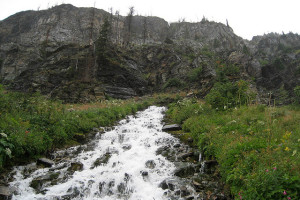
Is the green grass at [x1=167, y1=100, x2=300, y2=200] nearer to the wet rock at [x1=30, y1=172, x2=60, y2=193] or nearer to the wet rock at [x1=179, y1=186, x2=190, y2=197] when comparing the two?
the wet rock at [x1=179, y1=186, x2=190, y2=197]

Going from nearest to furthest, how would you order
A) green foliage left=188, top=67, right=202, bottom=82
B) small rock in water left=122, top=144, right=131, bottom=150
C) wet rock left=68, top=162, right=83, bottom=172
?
wet rock left=68, top=162, right=83, bottom=172, small rock in water left=122, top=144, right=131, bottom=150, green foliage left=188, top=67, right=202, bottom=82

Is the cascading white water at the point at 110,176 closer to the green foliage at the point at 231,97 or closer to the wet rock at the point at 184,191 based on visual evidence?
the wet rock at the point at 184,191

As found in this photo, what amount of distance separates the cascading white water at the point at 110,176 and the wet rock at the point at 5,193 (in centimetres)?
19

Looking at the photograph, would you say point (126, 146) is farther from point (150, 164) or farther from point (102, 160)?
point (150, 164)

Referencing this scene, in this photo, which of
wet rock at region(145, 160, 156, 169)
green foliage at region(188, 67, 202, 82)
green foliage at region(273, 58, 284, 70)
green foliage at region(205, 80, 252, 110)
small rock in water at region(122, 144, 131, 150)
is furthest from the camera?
green foliage at region(273, 58, 284, 70)

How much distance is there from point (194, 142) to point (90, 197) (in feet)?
18.0

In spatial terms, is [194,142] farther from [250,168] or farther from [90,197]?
[90,197]

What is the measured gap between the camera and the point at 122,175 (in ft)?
23.4

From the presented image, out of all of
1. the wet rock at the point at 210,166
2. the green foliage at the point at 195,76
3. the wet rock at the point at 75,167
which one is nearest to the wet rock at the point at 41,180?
the wet rock at the point at 75,167

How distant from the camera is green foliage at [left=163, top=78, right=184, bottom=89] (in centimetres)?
3228

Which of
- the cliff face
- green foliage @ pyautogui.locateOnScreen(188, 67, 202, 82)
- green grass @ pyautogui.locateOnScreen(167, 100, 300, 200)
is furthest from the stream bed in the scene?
green foliage @ pyautogui.locateOnScreen(188, 67, 202, 82)

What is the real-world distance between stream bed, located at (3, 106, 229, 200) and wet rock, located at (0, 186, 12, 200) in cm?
10

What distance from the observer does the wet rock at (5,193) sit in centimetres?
548

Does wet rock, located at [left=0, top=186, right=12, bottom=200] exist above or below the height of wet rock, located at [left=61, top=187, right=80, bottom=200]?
above
